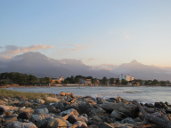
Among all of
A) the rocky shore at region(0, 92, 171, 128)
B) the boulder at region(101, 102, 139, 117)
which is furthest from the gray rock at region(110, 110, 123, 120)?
the boulder at region(101, 102, 139, 117)

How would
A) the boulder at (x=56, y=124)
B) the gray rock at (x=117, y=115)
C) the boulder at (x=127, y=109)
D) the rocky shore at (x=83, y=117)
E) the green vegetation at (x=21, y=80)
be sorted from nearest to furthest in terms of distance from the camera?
the boulder at (x=56, y=124) < the rocky shore at (x=83, y=117) < the gray rock at (x=117, y=115) < the boulder at (x=127, y=109) < the green vegetation at (x=21, y=80)

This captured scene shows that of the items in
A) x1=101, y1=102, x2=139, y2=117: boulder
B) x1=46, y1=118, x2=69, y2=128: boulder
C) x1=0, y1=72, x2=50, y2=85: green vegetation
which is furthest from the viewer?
x1=0, y1=72, x2=50, y2=85: green vegetation

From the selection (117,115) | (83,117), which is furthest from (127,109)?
(83,117)

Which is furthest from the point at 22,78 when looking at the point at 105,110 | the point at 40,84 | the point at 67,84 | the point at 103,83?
the point at 105,110

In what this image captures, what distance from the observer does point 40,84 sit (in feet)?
522

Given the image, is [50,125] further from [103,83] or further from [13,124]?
[103,83]

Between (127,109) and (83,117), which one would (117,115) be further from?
(83,117)

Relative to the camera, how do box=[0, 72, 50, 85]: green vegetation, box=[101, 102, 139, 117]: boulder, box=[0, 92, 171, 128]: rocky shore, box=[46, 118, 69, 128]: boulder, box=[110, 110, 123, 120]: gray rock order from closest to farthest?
box=[46, 118, 69, 128]: boulder → box=[0, 92, 171, 128]: rocky shore → box=[110, 110, 123, 120]: gray rock → box=[101, 102, 139, 117]: boulder → box=[0, 72, 50, 85]: green vegetation

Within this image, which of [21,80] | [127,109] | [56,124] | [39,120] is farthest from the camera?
[21,80]

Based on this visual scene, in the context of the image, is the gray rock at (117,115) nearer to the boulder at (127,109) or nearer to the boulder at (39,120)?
the boulder at (127,109)

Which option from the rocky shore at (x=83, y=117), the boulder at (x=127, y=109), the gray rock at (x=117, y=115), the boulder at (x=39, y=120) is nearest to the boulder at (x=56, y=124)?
the rocky shore at (x=83, y=117)

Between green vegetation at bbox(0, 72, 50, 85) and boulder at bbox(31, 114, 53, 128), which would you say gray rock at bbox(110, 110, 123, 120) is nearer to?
boulder at bbox(31, 114, 53, 128)

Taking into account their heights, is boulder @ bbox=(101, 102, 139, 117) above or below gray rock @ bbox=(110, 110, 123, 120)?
above

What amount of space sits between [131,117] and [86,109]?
65.2 inches
